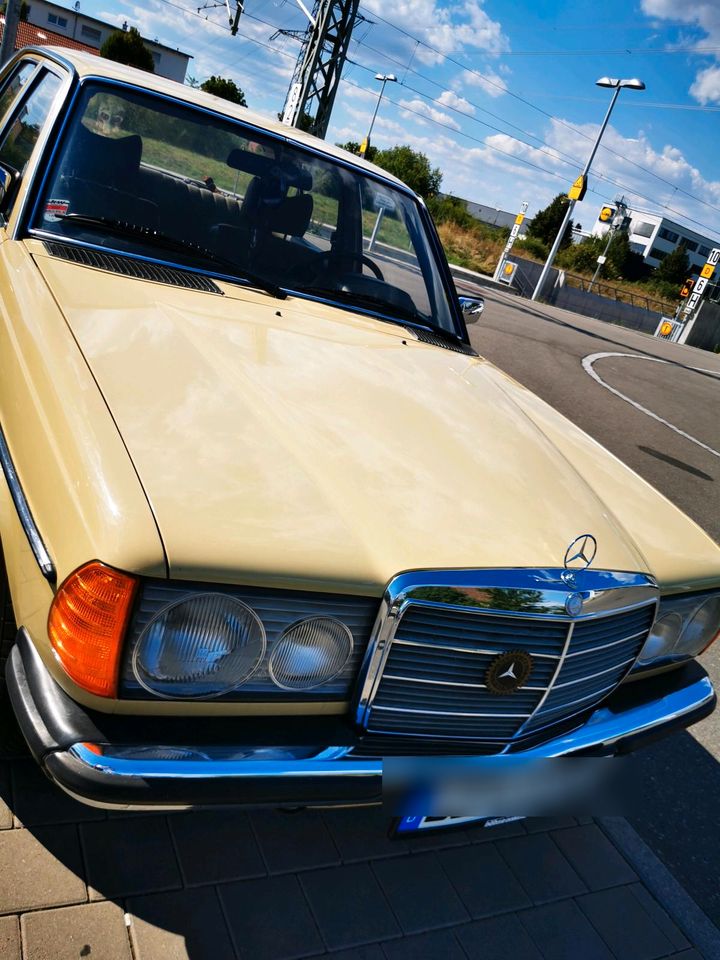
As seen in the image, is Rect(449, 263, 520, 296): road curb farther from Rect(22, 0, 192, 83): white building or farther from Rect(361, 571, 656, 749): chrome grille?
Rect(22, 0, 192, 83): white building

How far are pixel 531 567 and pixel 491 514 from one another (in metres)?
0.19

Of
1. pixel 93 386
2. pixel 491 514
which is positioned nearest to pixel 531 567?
pixel 491 514

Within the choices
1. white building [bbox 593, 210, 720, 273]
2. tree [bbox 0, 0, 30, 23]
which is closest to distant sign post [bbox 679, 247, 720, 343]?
tree [bbox 0, 0, 30, 23]

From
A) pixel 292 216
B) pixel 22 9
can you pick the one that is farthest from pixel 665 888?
pixel 22 9

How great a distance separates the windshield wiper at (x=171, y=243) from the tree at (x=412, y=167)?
47.4 metres

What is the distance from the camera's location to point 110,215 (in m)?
2.72

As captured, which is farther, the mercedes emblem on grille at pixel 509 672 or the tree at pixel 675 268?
the tree at pixel 675 268

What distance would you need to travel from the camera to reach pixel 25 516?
5.68ft

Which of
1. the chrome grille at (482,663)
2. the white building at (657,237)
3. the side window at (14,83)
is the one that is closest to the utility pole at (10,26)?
the side window at (14,83)

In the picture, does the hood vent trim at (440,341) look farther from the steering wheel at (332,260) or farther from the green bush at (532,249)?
the green bush at (532,249)

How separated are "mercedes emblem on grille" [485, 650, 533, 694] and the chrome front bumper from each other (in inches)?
13.2

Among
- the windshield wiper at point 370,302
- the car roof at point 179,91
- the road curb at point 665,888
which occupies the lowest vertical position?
the road curb at point 665,888

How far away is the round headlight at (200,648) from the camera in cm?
155

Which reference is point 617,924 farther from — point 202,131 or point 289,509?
point 202,131
